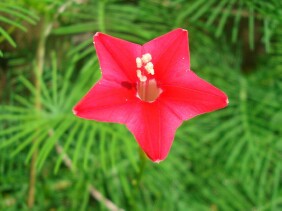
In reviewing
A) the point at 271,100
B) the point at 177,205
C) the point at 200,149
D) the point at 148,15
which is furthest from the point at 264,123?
the point at 148,15

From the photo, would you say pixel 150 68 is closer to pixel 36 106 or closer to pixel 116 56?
pixel 116 56

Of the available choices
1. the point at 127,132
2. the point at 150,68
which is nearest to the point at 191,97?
the point at 150,68

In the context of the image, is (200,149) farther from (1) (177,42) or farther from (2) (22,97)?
(1) (177,42)

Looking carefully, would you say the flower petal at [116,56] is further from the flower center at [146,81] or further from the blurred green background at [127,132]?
the blurred green background at [127,132]

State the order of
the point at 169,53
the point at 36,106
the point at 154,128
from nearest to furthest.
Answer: the point at 154,128 → the point at 169,53 → the point at 36,106

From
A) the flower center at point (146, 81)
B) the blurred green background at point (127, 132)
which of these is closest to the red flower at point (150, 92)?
the flower center at point (146, 81)

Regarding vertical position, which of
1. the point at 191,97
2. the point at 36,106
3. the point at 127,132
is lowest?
the point at 127,132

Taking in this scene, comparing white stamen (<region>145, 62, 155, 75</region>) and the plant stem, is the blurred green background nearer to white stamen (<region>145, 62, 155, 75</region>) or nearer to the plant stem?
the plant stem
